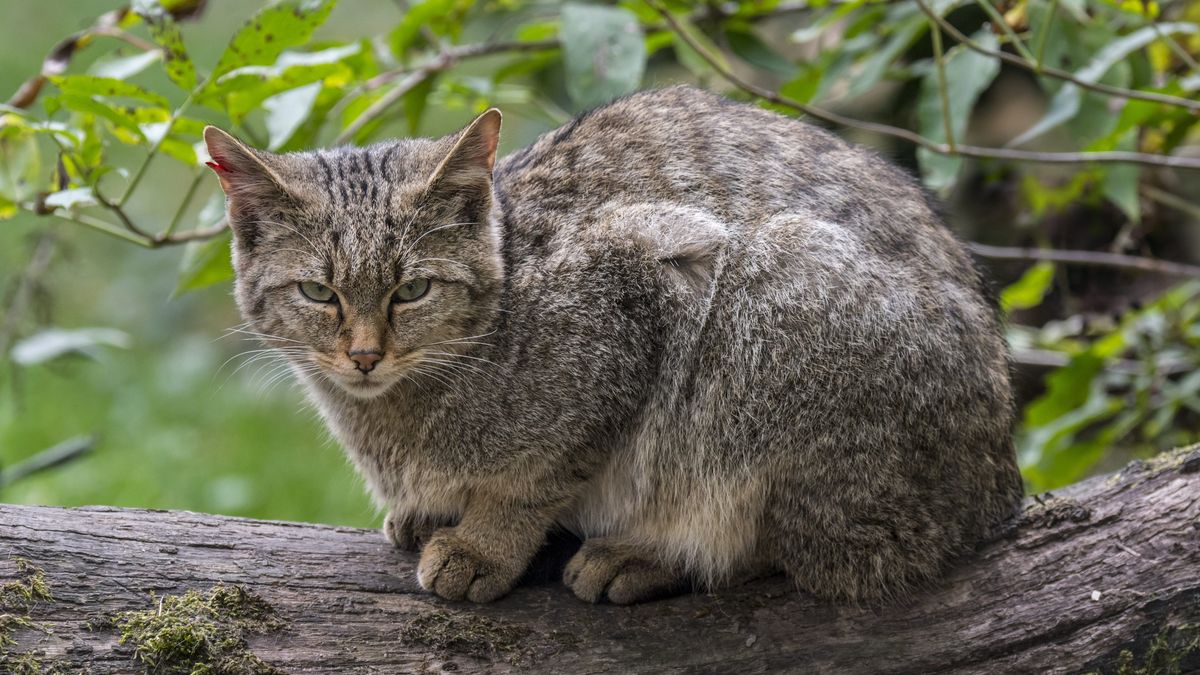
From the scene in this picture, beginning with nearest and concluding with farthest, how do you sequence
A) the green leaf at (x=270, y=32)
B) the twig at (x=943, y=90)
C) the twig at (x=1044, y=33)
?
1. the green leaf at (x=270, y=32)
2. the twig at (x=1044, y=33)
3. the twig at (x=943, y=90)

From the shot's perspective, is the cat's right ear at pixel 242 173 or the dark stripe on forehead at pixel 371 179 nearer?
the cat's right ear at pixel 242 173

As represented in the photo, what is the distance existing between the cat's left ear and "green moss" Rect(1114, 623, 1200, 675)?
2.50 metres

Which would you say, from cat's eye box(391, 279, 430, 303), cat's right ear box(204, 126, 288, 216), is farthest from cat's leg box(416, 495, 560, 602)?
cat's right ear box(204, 126, 288, 216)

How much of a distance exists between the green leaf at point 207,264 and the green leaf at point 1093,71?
3190 millimetres

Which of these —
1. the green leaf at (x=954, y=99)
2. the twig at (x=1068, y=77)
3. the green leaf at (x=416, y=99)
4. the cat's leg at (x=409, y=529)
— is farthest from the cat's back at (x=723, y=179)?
the green leaf at (x=416, y=99)

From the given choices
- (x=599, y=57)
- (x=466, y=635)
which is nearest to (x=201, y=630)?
(x=466, y=635)

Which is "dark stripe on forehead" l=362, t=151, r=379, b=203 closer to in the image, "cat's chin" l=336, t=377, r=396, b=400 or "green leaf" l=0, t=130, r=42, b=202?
"cat's chin" l=336, t=377, r=396, b=400

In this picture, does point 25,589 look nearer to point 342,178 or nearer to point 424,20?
point 342,178

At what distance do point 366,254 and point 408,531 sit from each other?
1.01 meters

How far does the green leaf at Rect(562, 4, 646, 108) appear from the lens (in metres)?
4.71

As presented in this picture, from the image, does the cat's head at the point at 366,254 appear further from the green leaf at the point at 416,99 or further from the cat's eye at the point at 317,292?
the green leaf at the point at 416,99

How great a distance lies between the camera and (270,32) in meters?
4.04

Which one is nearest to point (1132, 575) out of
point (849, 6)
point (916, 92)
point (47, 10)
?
point (849, 6)

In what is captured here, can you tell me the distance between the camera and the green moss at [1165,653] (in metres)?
3.49
